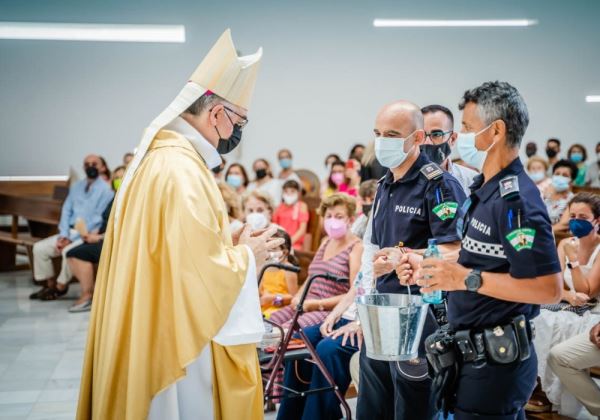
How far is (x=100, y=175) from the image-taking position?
8.12 m

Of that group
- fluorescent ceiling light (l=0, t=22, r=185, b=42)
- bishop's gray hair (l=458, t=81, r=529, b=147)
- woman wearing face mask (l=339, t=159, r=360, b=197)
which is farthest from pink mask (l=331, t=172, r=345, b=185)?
bishop's gray hair (l=458, t=81, r=529, b=147)

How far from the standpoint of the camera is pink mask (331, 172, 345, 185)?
7536 mm

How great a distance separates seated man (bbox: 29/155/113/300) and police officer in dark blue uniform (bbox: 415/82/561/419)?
6.06 m

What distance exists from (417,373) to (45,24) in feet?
33.1

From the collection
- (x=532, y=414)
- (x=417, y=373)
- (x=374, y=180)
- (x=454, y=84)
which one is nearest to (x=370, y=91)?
(x=454, y=84)

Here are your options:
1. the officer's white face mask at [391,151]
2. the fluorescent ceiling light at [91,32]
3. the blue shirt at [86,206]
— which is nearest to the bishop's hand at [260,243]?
the officer's white face mask at [391,151]

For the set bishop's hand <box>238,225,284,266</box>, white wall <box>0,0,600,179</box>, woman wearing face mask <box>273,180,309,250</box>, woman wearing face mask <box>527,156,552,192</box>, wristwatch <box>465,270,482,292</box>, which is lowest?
woman wearing face mask <box>273,180,309,250</box>

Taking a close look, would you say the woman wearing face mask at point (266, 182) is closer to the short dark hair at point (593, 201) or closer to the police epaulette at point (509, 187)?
the short dark hair at point (593, 201)

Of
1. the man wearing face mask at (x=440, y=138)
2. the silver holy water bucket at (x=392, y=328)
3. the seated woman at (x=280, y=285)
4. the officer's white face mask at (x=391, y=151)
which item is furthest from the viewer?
the seated woman at (x=280, y=285)

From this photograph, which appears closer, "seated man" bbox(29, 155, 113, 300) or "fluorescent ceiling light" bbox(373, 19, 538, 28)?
"seated man" bbox(29, 155, 113, 300)

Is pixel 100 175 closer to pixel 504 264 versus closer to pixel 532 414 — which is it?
pixel 532 414

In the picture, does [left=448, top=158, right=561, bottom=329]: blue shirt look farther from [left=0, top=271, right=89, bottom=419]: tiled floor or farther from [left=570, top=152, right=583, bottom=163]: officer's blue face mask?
[left=570, top=152, right=583, bottom=163]: officer's blue face mask

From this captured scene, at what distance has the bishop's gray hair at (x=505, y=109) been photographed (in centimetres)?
189

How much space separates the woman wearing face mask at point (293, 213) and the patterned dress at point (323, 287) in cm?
257
